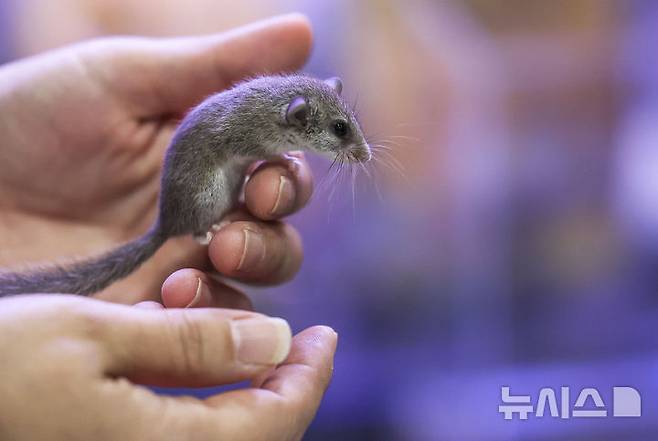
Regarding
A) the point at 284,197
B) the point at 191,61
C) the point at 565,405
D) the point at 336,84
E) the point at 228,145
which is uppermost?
the point at 191,61

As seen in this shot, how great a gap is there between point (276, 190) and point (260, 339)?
25.1 inches

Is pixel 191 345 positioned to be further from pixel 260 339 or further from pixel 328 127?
pixel 328 127

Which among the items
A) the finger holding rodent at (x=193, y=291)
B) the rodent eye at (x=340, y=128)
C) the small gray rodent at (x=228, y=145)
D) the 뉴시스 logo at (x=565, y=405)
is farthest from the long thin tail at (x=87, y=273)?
the 뉴시스 logo at (x=565, y=405)

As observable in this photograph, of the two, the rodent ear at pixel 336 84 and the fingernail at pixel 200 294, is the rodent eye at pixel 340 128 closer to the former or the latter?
the rodent ear at pixel 336 84

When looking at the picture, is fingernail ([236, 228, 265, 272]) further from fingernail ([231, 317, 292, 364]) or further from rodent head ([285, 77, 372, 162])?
fingernail ([231, 317, 292, 364])

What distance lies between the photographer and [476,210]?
2422 millimetres

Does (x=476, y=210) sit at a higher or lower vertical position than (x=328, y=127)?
lower

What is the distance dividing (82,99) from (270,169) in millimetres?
743

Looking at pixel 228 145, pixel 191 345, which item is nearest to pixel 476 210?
pixel 228 145

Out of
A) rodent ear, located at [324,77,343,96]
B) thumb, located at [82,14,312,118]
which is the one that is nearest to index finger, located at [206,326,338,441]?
rodent ear, located at [324,77,343,96]

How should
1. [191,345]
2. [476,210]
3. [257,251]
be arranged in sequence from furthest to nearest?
[476,210], [257,251], [191,345]

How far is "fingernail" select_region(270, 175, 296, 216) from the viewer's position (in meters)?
1.78

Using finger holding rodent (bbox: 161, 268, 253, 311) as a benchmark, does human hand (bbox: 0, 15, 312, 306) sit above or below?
above

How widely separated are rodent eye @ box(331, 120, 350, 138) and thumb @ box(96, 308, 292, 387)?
0.70 metres
